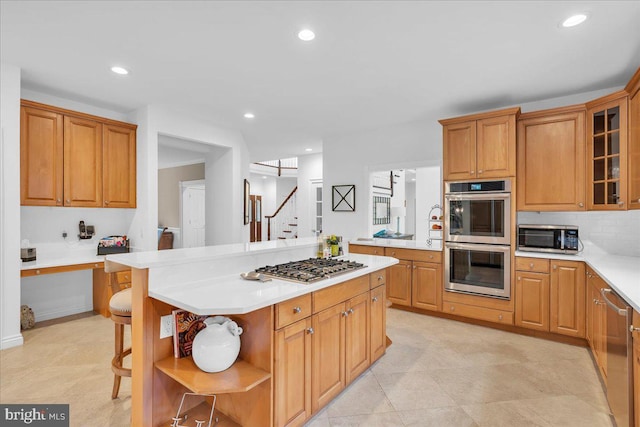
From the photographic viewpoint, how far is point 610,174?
302cm

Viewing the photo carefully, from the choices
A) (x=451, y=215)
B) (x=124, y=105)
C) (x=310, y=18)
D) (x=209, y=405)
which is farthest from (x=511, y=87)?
(x=124, y=105)

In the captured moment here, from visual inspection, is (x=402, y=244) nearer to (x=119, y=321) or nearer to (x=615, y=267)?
(x=615, y=267)

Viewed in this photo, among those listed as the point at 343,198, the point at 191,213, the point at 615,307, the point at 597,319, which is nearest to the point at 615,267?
the point at 597,319

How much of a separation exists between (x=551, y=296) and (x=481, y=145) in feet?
5.68

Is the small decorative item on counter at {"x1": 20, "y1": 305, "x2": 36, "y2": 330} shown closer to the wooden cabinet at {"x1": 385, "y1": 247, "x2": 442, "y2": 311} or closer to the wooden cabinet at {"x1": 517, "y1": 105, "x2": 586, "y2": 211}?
the wooden cabinet at {"x1": 385, "y1": 247, "x2": 442, "y2": 311}

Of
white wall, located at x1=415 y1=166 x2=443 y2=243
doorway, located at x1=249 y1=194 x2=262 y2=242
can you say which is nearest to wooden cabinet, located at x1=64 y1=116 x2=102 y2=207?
white wall, located at x1=415 y1=166 x2=443 y2=243

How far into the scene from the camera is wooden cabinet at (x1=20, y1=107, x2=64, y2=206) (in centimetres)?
336

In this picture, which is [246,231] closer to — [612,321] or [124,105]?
[124,105]

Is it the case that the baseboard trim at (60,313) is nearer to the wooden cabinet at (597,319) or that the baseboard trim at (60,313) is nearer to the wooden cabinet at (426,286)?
the wooden cabinet at (426,286)

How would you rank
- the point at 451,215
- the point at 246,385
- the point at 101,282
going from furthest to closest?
the point at 101,282 → the point at 451,215 → the point at 246,385

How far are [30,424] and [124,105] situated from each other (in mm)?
3442

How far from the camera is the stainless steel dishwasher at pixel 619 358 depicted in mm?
1661

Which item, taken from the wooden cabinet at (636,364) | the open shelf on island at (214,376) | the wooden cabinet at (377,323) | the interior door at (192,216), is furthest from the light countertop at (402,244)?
the interior door at (192,216)

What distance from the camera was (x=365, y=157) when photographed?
202 inches
